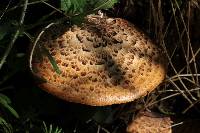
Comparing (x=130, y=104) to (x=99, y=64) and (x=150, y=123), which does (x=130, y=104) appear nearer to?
(x=150, y=123)

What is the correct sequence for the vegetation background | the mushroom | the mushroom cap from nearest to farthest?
the mushroom cap, the vegetation background, the mushroom

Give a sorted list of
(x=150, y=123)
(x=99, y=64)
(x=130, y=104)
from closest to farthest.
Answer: (x=99, y=64), (x=150, y=123), (x=130, y=104)

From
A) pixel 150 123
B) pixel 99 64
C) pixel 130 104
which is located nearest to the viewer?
pixel 99 64

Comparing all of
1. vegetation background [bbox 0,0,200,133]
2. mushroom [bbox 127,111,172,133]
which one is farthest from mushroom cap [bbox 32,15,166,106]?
mushroom [bbox 127,111,172,133]

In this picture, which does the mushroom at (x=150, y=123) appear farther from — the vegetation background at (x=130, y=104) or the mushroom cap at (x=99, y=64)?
the mushroom cap at (x=99, y=64)

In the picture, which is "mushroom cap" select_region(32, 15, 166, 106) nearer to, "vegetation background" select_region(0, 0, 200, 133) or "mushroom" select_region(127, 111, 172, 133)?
"vegetation background" select_region(0, 0, 200, 133)

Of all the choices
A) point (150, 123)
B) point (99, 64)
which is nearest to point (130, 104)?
point (150, 123)

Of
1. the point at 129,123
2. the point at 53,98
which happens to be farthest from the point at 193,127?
the point at 53,98

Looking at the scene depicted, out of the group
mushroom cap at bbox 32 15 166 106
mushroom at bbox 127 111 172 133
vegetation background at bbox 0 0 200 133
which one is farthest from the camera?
mushroom at bbox 127 111 172 133
